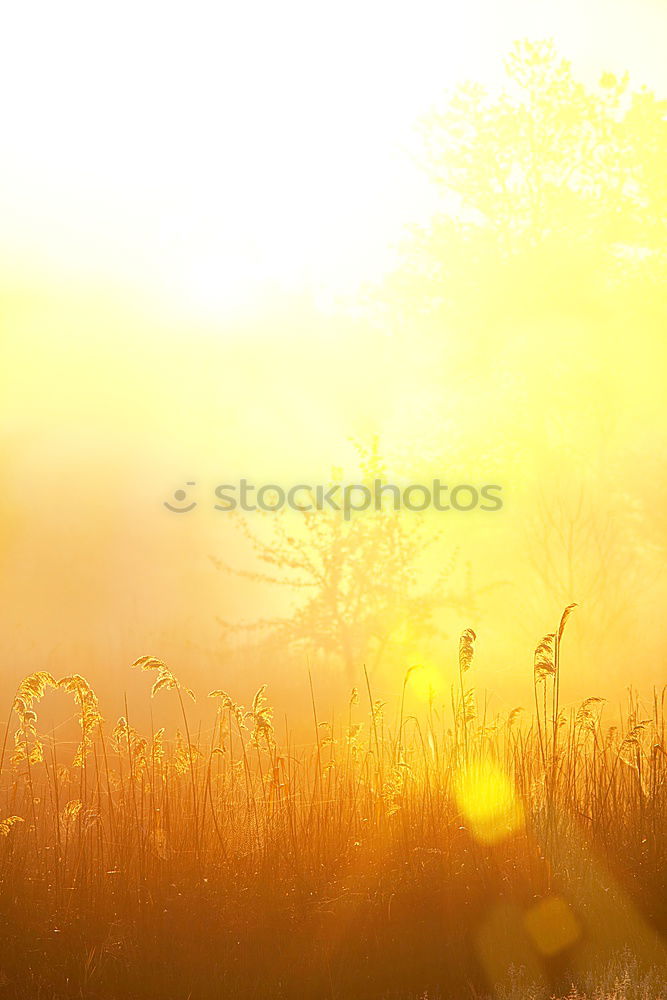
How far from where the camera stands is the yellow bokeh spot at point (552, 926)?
16.6ft

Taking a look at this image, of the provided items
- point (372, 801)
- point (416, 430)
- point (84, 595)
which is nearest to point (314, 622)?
point (416, 430)

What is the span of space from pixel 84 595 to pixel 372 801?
13.3 m

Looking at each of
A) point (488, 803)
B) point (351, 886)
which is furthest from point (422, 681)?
point (351, 886)

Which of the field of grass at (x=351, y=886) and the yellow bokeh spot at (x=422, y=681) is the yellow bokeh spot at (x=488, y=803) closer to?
the field of grass at (x=351, y=886)

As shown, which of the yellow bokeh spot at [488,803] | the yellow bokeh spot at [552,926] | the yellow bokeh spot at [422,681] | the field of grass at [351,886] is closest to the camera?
the field of grass at [351,886]

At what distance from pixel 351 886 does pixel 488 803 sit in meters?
1.04

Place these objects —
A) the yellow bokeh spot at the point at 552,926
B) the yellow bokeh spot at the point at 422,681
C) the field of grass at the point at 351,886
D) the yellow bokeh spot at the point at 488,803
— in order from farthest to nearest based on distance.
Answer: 1. the yellow bokeh spot at the point at 422,681
2. the yellow bokeh spot at the point at 488,803
3. the yellow bokeh spot at the point at 552,926
4. the field of grass at the point at 351,886

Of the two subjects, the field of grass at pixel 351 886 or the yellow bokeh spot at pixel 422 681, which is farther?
the yellow bokeh spot at pixel 422 681

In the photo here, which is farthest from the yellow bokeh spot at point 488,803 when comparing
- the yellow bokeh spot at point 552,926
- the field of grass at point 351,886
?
the yellow bokeh spot at point 552,926

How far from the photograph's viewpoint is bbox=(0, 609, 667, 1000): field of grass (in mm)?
4785

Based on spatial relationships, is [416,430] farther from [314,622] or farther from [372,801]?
[372,801]

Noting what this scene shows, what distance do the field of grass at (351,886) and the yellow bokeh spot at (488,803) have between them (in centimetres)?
1

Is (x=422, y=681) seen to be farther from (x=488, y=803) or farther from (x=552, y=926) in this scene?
(x=552, y=926)

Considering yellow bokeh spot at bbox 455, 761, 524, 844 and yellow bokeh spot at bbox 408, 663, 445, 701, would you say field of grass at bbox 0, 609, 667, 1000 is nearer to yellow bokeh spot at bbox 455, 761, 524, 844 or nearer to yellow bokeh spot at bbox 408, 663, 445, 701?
yellow bokeh spot at bbox 455, 761, 524, 844
